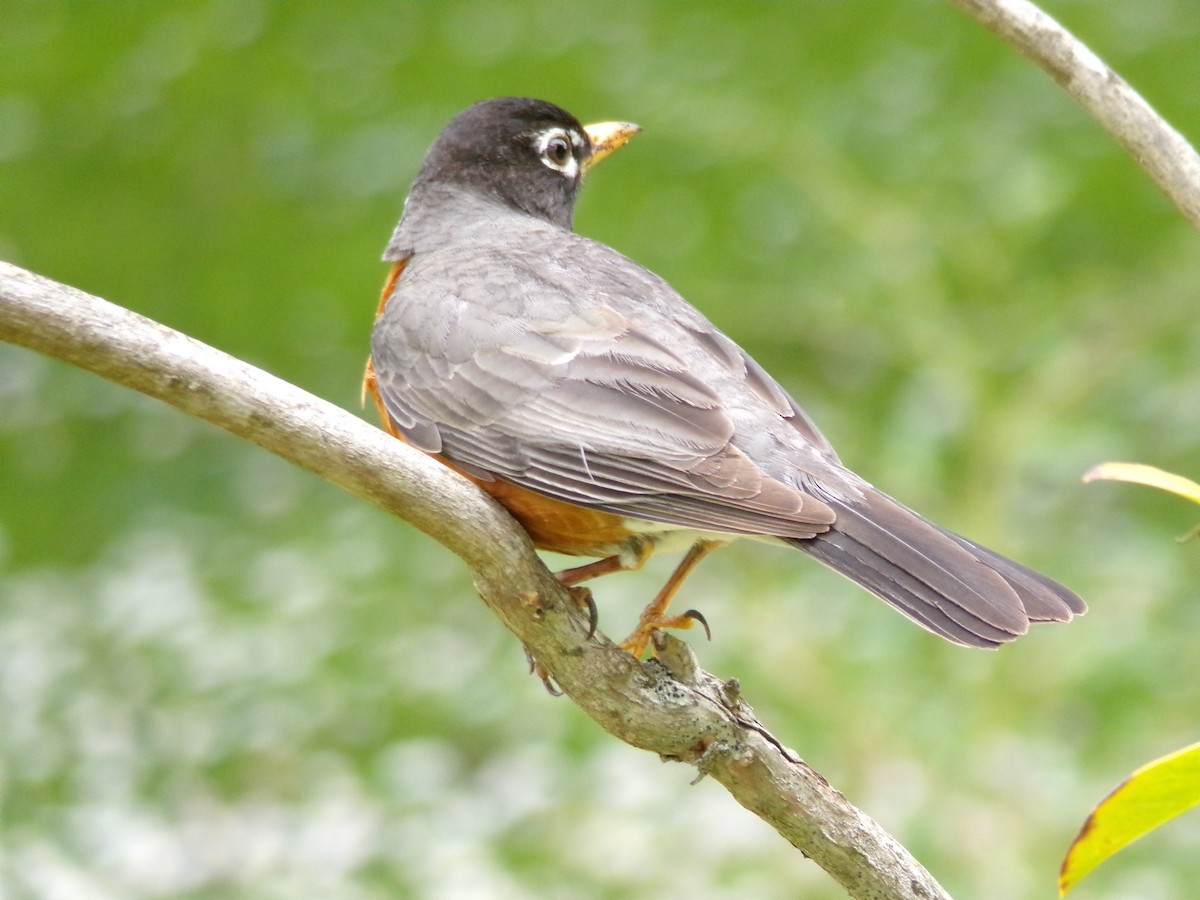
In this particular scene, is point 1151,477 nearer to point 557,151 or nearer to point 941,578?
point 941,578

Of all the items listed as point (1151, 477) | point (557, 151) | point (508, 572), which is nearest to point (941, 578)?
point (1151, 477)

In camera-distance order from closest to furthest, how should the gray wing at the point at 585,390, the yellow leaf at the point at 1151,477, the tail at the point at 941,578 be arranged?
the yellow leaf at the point at 1151,477, the tail at the point at 941,578, the gray wing at the point at 585,390

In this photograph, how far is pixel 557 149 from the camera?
416 centimetres

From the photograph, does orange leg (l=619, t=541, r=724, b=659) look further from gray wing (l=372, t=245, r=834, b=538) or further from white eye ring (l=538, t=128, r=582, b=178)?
white eye ring (l=538, t=128, r=582, b=178)

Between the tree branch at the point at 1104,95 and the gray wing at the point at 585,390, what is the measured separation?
759 millimetres

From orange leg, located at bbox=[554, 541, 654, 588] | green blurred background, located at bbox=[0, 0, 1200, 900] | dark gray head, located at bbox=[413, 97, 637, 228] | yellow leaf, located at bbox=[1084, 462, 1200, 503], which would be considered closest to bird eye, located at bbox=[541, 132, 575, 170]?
dark gray head, located at bbox=[413, 97, 637, 228]

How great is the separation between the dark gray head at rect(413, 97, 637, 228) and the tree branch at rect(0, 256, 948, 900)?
1.90m

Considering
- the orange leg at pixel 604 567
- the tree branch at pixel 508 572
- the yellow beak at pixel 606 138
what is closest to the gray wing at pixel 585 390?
the orange leg at pixel 604 567

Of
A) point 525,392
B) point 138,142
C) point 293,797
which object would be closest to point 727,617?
point 293,797

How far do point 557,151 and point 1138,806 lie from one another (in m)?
2.78

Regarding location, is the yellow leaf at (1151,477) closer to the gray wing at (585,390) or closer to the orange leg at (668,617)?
the gray wing at (585,390)

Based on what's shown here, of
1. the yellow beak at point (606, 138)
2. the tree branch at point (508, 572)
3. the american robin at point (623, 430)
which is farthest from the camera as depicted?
the yellow beak at point (606, 138)

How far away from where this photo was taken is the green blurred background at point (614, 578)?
4.07 m

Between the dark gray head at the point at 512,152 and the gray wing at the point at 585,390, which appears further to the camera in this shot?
the dark gray head at the point at 512,152
